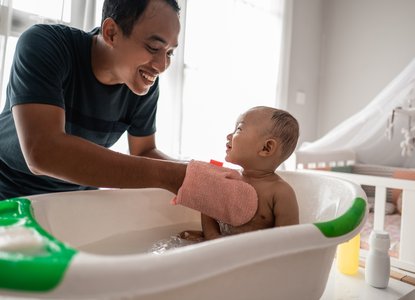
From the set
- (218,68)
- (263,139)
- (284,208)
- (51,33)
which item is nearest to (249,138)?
(263,139)

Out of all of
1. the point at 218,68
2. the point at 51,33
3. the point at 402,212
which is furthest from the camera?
the point at 218,68

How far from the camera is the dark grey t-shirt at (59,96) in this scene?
28.8 inches

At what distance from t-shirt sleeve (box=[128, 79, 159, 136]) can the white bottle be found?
670mm

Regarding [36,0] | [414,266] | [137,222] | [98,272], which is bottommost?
[414,266]

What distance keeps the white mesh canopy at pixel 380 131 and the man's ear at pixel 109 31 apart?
1498mm

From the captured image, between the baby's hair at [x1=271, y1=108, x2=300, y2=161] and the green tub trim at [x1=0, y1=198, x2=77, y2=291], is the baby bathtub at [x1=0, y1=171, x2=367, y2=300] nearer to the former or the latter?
the green tub trim at [x1=0, y1=198, x2=77, y2=291]

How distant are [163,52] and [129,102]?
0.69 feet

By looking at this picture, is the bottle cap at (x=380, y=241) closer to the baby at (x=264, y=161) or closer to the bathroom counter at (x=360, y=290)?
the bathroom counter at (x=360, y=290)

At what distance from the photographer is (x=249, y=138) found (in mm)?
910

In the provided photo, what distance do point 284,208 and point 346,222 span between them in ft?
0.88

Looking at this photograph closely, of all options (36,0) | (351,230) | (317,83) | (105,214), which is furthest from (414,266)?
(317,83)

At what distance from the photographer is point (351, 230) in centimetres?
58

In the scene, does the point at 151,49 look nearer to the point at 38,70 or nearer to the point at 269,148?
the point at 38,70

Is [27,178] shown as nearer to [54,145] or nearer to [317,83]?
[54,145]
